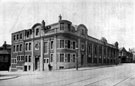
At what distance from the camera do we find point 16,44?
131 ft

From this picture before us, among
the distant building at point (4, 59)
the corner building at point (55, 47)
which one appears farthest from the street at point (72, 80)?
the distant building at point (4, 59)

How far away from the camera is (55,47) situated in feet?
96.1

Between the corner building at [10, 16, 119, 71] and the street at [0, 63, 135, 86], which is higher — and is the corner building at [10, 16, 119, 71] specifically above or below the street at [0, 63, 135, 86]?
above

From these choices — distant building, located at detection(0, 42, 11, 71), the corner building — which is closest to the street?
the corner building

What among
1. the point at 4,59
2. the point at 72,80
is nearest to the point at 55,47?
the point at 72,80

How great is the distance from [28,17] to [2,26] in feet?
7.93

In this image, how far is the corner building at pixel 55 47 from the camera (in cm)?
2902

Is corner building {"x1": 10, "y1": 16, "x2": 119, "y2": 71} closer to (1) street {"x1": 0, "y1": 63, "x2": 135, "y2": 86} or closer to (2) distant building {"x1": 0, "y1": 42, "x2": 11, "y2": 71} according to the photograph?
(2) distant building {"x1": 0, "y1": 42, "x2": 11, "y2": 71}

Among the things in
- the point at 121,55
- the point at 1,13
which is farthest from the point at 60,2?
the point at 121,55

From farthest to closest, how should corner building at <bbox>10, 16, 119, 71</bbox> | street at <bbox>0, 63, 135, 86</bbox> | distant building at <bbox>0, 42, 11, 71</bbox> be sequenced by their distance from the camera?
distant building at <bbox>0, 42, 11, 71</bbox> < corner building at <bbox>10, 16, 119, 71</bbox> < street at <bbox>0, 63, 135, 86</bbox>

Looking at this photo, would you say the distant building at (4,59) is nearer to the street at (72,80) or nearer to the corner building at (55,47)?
the corner building at (55,47)

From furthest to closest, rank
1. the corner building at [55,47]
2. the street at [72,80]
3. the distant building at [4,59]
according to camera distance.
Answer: the distant building at [4,59], the corner building at [55,47], the street at [72,80]

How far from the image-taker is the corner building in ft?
95.2

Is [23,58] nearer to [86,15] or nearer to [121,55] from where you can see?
[86,15]
